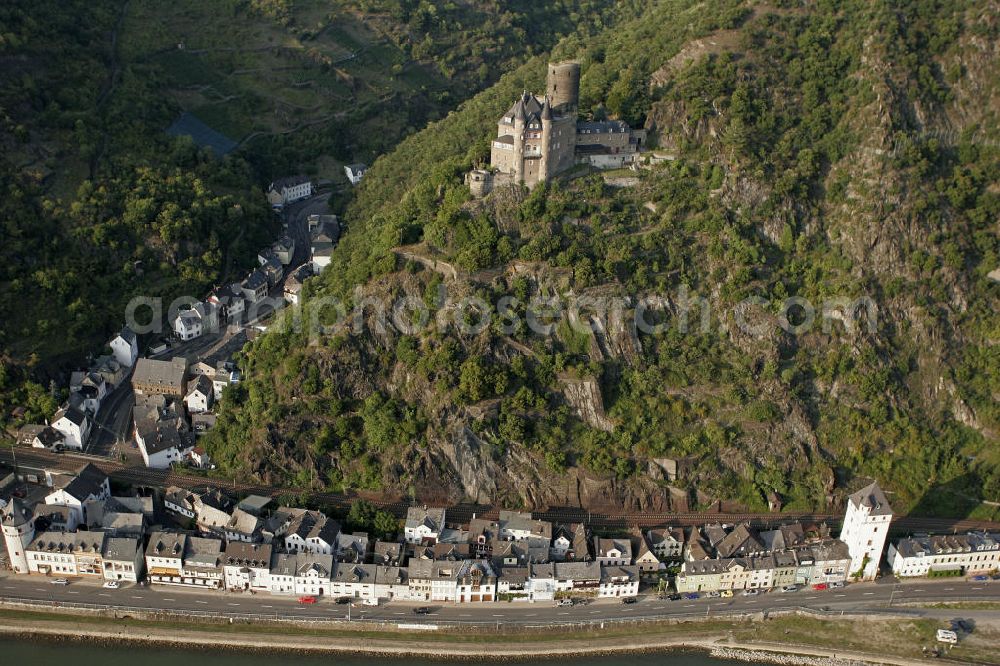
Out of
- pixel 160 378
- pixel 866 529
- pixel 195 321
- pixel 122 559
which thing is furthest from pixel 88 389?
pixel 866 529

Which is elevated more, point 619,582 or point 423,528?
point 423,528

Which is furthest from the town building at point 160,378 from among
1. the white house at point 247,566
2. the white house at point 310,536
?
the white house at point 247,566

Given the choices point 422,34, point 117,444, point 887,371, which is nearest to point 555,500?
point 887,371

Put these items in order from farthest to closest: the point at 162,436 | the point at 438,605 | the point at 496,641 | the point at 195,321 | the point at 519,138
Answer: the point at 195,321, the point at 519,138, the point at 162,436, the point at 438,605, the point at 496,641

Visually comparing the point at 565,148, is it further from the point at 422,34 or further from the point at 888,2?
the point at 422,34

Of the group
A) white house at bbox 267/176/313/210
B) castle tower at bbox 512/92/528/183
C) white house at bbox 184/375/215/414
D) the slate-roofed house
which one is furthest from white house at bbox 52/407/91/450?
the slate-roofed house

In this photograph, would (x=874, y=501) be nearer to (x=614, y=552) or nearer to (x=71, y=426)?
(x=614, y=552)
